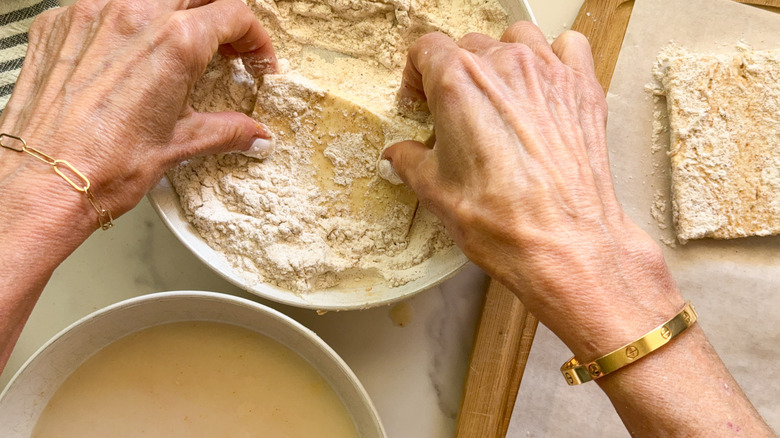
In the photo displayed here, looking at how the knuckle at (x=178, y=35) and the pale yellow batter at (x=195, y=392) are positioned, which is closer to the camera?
the knuckle at (x=178, y=35)

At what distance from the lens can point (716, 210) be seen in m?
0.97

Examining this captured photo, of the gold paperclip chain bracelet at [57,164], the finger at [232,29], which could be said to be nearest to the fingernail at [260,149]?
the finger at [232,29]

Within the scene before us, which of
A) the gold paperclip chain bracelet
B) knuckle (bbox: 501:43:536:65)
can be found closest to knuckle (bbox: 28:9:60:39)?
the gold paperclip chain bracelet

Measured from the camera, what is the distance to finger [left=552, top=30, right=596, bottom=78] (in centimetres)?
76

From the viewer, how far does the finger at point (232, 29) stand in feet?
2.32

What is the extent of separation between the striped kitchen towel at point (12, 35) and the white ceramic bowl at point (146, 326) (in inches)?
16.5

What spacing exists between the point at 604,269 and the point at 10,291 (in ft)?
2.12

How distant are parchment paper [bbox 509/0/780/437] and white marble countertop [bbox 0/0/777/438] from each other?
0.46 ft

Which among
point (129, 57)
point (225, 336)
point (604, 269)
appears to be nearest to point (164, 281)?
point (225, 336)

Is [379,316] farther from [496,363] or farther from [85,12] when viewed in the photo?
[85,12]

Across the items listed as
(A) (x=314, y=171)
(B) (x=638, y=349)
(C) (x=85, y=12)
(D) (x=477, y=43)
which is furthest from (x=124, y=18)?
(B) (x=638, y=349)

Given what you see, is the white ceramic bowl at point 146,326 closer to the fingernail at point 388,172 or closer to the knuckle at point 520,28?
the fingernail at point 388,172

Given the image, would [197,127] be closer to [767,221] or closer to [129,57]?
[129,57]

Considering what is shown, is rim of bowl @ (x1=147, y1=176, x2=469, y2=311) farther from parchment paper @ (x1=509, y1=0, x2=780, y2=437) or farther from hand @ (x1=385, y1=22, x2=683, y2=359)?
parchment paper @ (x1=509, y1=0, x2=780, y2=437)
